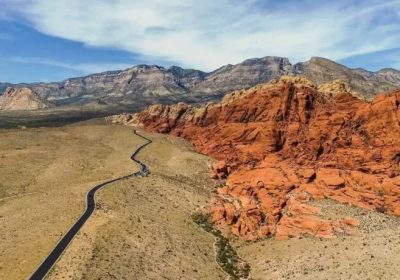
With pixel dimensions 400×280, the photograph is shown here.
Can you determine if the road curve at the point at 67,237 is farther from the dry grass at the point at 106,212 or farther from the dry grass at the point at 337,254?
the dry grass at the point at 337,254

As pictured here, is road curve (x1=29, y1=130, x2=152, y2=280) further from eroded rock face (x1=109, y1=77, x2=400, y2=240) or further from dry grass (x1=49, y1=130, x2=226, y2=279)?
eroded rock face (x1=109, y1=77, x2=400, y2=240)

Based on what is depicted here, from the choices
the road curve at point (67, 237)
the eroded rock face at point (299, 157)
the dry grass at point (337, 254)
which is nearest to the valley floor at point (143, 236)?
the dry grass at point (337, 254)

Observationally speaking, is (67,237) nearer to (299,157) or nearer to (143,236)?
(143,236)

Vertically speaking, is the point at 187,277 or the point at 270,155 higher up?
the point at 270,155

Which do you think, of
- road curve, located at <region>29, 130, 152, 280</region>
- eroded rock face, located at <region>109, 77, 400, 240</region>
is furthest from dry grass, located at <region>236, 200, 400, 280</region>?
road curve, located at <region>29, 130, 152, 280</region>

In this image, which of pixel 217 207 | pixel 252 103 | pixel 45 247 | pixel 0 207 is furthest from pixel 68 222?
pixel 252 103

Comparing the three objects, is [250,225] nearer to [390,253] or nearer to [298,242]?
[298,242]
